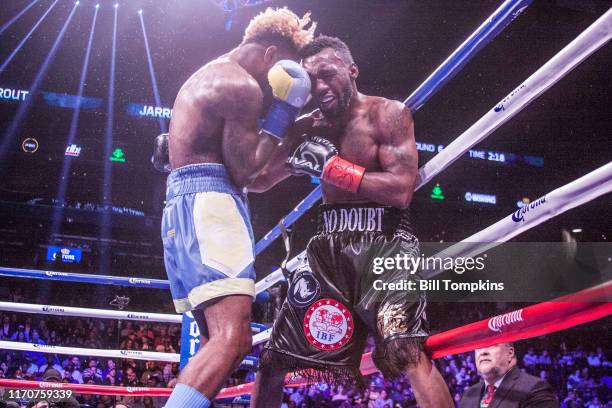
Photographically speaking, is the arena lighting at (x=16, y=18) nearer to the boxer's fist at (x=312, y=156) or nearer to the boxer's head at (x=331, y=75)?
the boxer's head at (x=331, y=75)

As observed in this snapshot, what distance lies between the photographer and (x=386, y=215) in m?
1.89

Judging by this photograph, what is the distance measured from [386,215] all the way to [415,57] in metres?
9.90

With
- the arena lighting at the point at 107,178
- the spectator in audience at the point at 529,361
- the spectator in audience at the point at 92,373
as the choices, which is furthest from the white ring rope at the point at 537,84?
the arena lighting at the point at 107,178

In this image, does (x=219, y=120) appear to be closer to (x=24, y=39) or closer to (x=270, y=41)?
(x=270, y=41)

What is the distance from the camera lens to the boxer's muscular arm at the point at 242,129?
1707 mm

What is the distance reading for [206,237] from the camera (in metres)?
1.65

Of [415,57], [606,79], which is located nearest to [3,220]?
[415,57]

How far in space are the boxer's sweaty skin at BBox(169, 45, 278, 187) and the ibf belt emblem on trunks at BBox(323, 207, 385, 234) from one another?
340 millimetres

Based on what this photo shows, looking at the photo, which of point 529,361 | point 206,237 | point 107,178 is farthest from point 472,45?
point 107,178

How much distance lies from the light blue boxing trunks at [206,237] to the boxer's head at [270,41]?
0.43 metres

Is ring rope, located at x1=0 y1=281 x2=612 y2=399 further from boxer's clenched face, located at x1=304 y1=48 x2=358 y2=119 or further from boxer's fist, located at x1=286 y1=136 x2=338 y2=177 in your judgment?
boxer's clenched face, located at x1=304 y1=48 x2=358 y2=119

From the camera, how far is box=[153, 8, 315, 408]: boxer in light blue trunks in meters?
1.60

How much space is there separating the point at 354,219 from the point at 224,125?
1.70ft

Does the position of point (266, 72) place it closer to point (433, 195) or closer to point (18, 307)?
point (18, 307)
